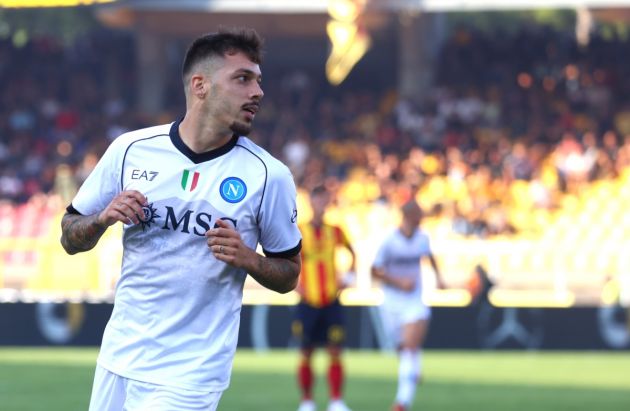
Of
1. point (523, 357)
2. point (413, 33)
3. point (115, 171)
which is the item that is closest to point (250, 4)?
point (413, 33)

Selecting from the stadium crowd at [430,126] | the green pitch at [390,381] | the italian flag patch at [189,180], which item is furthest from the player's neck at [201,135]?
the stadium crowd at [430,126]

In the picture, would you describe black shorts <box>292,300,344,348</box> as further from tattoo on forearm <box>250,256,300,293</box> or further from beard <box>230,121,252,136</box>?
beard <box>230,121,252,136</box>

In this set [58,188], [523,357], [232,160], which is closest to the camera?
[232,160]

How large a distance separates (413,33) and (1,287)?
13.9 meters

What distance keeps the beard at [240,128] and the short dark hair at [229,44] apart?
29cm

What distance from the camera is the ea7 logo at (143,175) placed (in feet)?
19.4

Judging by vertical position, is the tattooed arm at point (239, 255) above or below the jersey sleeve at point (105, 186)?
below

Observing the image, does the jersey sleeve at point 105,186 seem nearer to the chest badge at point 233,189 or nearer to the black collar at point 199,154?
the black collar at point 199,154

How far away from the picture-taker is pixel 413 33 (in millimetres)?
35875

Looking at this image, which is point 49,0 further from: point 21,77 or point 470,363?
point 470,363

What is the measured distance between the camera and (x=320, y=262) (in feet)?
49.0

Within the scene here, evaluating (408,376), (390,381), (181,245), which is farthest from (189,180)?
(390,381)

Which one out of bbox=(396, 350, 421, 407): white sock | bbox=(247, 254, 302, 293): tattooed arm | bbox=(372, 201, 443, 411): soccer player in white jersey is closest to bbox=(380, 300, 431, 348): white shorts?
bbox=(372, 201, 443, 411): soccer player in white jersey

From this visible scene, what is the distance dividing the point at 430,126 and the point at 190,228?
89.0 ft
